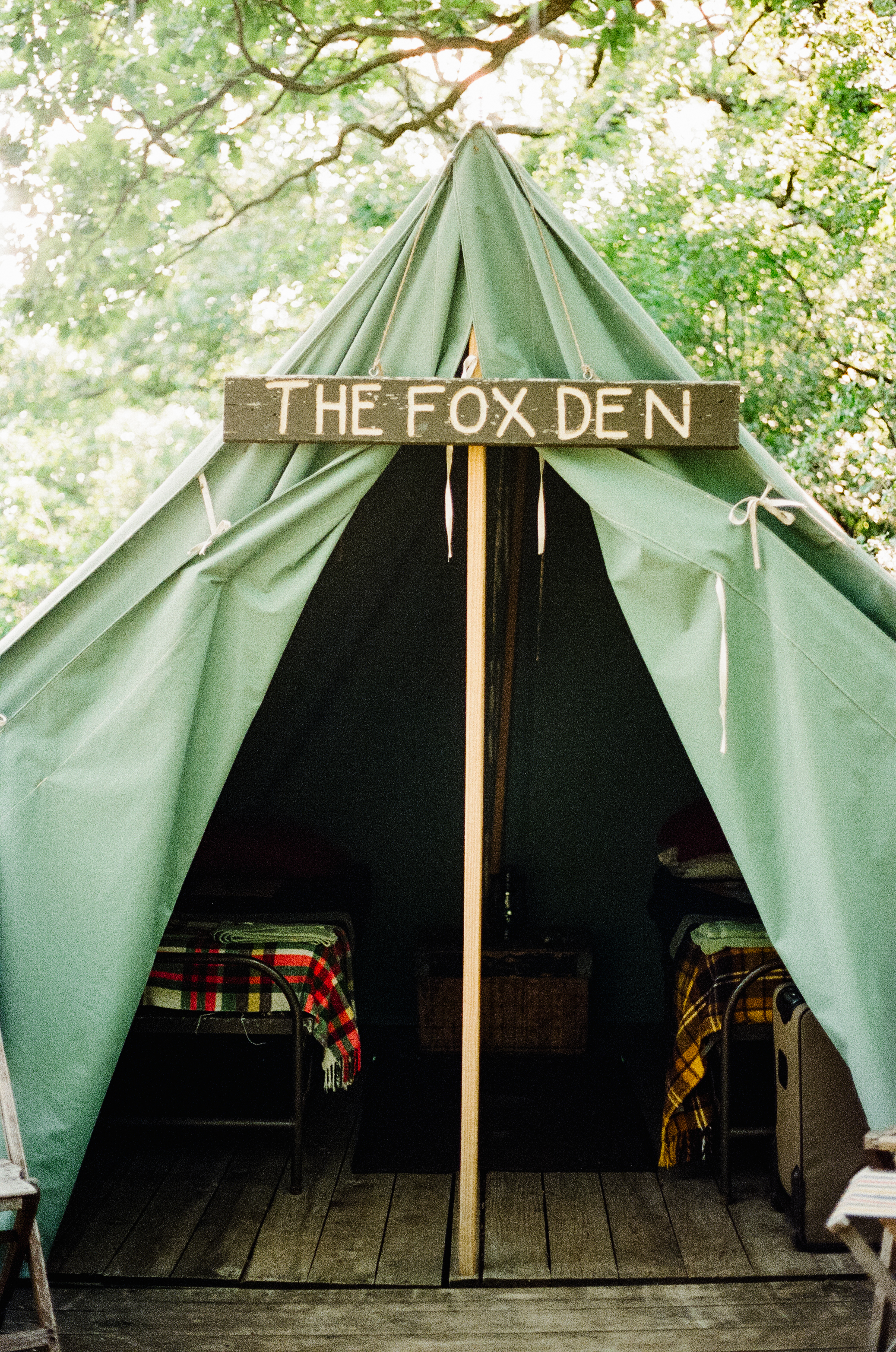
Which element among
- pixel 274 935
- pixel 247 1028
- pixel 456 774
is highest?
pixel 456 774

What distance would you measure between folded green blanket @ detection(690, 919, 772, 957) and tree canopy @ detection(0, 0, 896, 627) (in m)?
4.56

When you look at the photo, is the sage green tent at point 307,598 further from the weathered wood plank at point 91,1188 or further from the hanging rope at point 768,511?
the weathered wood plank at point 91,1188

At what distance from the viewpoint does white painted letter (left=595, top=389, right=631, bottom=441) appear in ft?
8.73

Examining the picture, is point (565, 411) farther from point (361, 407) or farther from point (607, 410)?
point (361, 407)

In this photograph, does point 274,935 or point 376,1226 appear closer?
point 376,1226

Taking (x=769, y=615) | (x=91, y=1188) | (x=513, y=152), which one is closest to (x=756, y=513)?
(x=769, y=615)

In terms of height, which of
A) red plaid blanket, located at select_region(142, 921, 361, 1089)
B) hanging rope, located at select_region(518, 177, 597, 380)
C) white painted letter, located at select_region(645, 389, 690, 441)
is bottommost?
red plaid blanket, located at select_region(142, 921, 361, 1089)

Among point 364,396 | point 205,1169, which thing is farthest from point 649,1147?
point 364,396

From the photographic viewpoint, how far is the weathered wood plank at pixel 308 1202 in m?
2.85

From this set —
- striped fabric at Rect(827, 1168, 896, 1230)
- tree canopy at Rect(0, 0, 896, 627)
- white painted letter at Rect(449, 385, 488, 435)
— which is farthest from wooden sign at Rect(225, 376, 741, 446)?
tree canopy at Rect(0, 0, 896, 627)

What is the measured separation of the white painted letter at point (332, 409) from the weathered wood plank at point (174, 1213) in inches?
79.8

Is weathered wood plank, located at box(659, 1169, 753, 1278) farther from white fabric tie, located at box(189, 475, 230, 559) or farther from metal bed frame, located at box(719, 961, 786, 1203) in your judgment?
white fabric tie, located at box(189, 475, 230, 559)

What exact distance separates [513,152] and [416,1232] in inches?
361

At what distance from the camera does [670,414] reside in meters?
2.67
